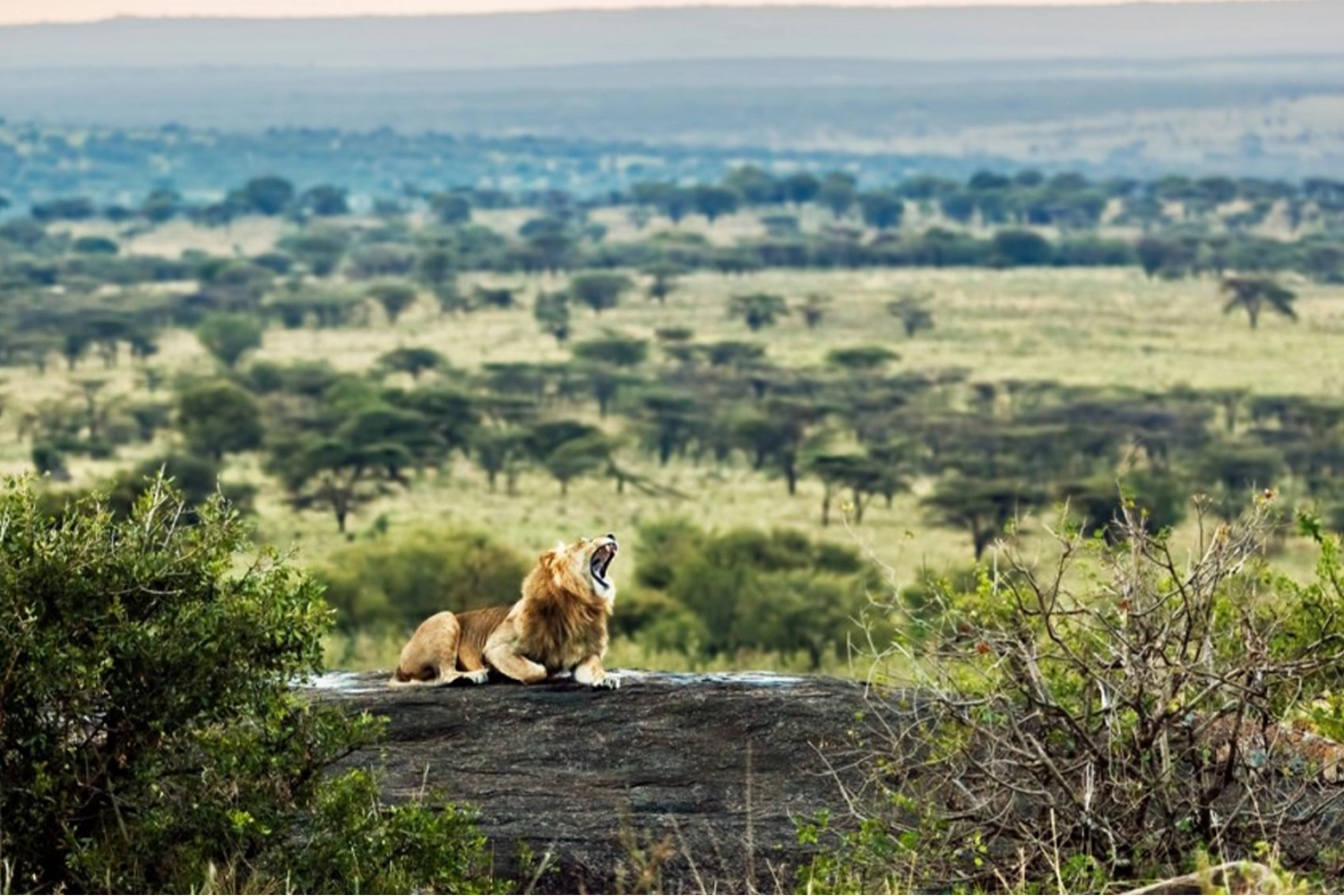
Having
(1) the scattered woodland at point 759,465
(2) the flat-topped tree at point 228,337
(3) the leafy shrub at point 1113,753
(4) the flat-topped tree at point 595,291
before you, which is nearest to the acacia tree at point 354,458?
(1) the scattered woodland at point 759,465

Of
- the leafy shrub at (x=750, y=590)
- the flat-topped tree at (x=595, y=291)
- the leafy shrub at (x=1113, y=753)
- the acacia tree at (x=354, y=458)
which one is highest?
the leafy shrub at (x=1113, y=753)

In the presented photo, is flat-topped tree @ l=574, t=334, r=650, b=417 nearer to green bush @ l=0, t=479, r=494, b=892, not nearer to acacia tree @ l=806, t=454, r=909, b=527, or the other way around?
acacia tree @ l=806, t=454, r=909, b=527

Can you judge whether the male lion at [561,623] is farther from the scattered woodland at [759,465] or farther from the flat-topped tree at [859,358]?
the flat-topped tree at [859,358]

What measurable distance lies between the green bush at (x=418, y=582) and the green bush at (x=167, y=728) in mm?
18026

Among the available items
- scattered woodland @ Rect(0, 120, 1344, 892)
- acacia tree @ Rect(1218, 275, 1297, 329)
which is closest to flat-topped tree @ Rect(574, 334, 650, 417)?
scattered woodland @ Rect(0, 120, 1344, 892)

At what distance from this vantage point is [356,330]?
212 ft

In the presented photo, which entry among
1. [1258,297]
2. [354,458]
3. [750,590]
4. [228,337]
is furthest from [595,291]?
[750,590]

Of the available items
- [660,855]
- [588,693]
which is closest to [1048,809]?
[660,855]

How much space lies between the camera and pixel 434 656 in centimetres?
916

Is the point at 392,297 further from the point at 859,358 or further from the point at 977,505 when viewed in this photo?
the point at 977,505

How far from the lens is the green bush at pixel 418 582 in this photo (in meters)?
25.3

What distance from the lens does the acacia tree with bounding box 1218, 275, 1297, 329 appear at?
6106cm

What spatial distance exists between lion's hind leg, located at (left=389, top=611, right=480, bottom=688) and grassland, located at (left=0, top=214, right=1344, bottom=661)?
20.1 m

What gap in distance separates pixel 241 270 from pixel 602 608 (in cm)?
6520
